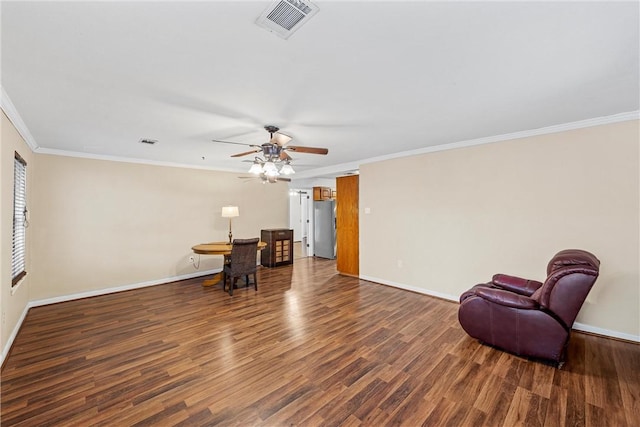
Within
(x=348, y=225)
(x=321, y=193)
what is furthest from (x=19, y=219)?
(x=321, y=193)

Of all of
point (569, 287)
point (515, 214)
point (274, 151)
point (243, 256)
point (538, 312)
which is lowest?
point (538, 312)

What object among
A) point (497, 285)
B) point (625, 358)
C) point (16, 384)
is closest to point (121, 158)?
point (16, 384)

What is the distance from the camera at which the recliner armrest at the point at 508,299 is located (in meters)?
2.47

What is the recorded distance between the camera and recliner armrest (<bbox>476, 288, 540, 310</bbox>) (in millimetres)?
2467

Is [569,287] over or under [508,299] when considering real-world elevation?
over

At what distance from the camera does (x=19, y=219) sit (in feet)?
10.7

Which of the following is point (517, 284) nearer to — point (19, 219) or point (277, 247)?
point (277, 247)

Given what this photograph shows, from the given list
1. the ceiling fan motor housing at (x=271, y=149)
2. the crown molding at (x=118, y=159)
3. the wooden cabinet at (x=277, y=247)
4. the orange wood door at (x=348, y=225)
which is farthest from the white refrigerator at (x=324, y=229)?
the ceiling fan motor housing at (x=271, y=149)

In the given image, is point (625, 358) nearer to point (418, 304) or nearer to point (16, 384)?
point (418, 304)

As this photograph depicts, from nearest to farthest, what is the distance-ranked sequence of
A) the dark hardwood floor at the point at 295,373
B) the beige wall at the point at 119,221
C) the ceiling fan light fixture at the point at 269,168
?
the dark hardwood floor at the point at 295,373, the ceiling fan light fixture at the point at 269,168, the beige wall at the point at 119,221

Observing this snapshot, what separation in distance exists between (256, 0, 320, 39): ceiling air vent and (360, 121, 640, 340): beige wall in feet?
11.1

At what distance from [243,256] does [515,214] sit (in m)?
4.11

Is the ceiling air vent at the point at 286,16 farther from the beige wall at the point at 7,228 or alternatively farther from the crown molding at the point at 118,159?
the crown molding at the point at 118,159

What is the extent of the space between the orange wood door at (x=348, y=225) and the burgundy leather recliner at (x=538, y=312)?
2.93 m
